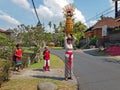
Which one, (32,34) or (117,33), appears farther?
(117,33)

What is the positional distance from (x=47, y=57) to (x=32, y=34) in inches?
532

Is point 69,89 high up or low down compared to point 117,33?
down

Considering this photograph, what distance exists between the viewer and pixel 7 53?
19062 mm

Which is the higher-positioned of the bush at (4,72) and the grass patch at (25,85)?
the bush at (4,72)

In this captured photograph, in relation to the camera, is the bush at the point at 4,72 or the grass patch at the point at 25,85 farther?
the bush at the point at 4,72

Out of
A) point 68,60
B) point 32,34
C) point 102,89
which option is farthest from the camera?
point 32,34

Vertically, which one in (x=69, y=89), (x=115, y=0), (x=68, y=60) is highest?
(x=115, y=0)

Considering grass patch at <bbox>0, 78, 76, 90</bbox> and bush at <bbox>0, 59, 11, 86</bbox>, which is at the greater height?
bush at <bbox>0, 59, 11, 86</bbox>

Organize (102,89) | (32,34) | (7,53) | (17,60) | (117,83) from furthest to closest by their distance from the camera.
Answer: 1. (32,34)
2. (7,53)
3. (17,60)
4. (117,83)
5. (102,89)

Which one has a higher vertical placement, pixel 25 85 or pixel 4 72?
pixel 4 72

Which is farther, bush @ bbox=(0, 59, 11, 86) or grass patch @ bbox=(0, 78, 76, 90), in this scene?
bush @ bbox=(0, 59, 11, 86)

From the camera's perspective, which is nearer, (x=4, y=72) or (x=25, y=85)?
(x=25, y=85)

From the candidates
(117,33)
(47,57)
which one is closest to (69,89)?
(47,57)

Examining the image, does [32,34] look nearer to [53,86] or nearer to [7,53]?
[7,53]
